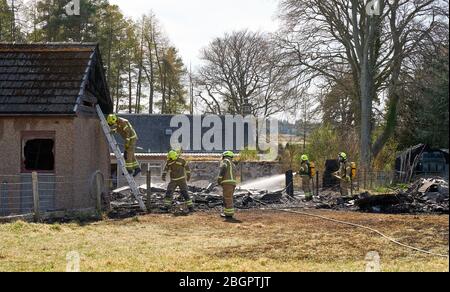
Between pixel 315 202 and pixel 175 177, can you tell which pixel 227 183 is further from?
pixel 315 202

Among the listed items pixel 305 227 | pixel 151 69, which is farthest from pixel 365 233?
pixel 151 69

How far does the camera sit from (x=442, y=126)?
9.43m

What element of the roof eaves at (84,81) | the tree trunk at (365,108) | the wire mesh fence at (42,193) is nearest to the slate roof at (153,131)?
the tree trunk at (365,108)

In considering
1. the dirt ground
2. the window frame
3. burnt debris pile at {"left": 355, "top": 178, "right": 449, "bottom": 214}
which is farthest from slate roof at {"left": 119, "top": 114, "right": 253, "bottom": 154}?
the dirt ground

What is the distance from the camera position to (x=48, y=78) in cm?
1858

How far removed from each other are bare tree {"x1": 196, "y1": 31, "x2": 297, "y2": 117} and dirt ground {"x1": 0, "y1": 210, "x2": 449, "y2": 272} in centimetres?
2292

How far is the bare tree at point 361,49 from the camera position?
33156 mm

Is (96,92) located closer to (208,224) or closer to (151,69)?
(208,224)

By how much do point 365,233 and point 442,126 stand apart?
378cm

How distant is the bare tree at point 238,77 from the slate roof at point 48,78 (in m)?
18.8

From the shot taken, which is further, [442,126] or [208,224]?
[208,224]

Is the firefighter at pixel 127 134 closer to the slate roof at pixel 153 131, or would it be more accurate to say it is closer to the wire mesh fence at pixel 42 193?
the wire mesh fence at pixel 42 193

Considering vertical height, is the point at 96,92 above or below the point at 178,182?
above
